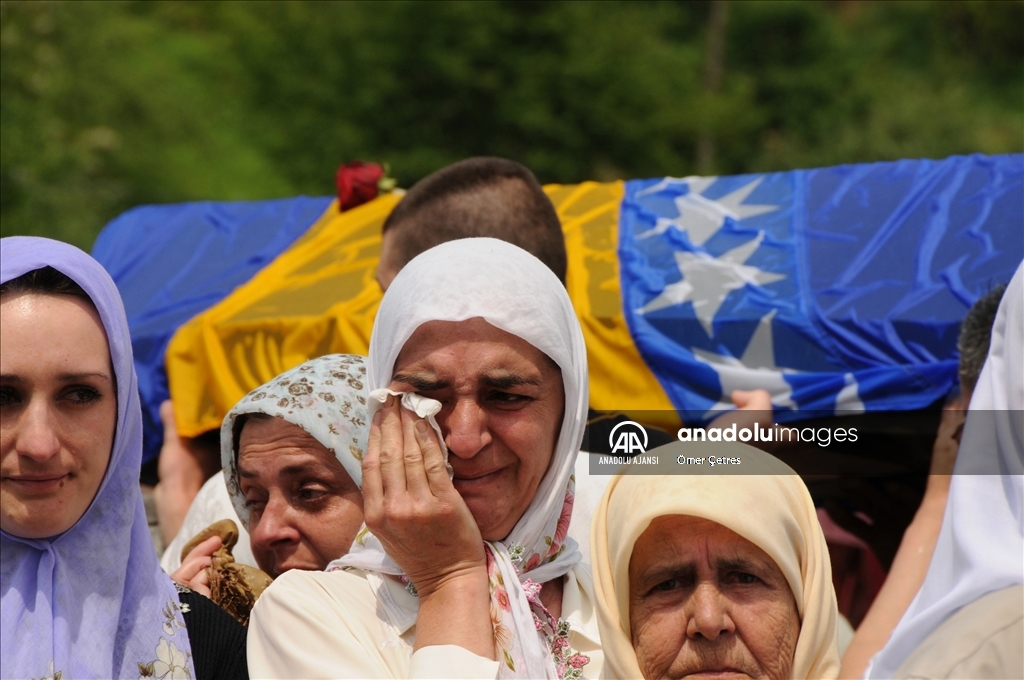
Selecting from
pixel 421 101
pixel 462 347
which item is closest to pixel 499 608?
pixel 462 347

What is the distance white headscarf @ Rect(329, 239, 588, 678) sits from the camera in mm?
1963

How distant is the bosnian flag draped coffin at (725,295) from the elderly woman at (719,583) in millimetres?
1784

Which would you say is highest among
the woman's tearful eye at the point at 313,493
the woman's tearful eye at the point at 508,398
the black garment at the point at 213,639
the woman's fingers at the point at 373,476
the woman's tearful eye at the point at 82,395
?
the woman's tearful eye at the point at 313,493

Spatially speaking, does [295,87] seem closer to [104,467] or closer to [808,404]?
[808,404]

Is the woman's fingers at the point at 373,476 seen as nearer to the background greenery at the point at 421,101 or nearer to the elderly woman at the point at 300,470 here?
the elderly woman at the point at 300,470

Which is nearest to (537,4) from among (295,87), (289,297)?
(295,87)

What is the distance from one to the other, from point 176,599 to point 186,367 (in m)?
2.09

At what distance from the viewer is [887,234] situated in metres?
3.91

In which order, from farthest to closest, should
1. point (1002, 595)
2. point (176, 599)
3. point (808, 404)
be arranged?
point (808, 404) < point (176, 599) < point (1002, 595)

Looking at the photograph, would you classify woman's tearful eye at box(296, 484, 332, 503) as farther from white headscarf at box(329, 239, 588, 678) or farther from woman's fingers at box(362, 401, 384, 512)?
woman's fingers at box(362, 401, 384, 512)

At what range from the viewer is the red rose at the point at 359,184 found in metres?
4.91

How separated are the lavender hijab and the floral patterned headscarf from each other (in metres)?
0.44

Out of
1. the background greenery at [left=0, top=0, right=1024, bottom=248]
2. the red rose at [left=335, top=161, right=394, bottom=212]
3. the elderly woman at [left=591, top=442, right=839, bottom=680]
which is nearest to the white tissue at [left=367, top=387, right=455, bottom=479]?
the elderly woman at [left=591, top=442, right=839, bottom=680]

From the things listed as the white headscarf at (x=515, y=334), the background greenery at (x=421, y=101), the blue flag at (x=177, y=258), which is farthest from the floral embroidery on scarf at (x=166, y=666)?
the background greenery at (x=421, y=101)
